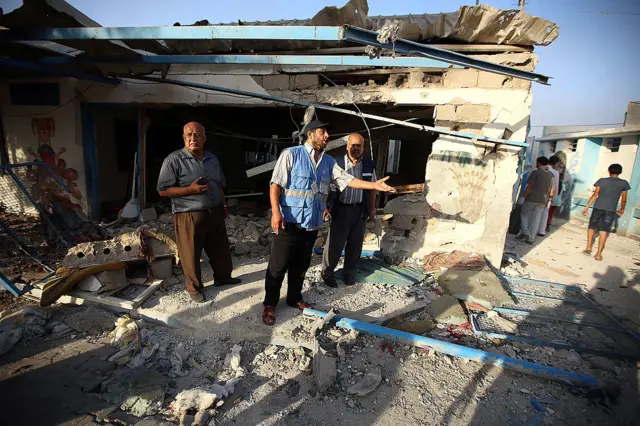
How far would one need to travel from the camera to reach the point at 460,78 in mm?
4074

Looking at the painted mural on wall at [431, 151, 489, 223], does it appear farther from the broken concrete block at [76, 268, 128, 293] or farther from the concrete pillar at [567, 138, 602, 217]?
the concrete pillar at [567, 138, 602, 217]

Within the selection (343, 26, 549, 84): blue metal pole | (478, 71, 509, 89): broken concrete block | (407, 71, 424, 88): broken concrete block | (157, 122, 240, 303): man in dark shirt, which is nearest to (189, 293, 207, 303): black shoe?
(157, 122, 240, 303): man in dark shirt

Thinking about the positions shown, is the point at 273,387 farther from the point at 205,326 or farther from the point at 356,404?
the point at 205,326

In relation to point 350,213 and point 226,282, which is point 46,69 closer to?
point 226,282

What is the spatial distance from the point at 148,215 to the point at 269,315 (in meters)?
4.13

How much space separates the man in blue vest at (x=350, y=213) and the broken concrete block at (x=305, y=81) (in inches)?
60.9

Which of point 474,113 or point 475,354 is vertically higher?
point 474,113

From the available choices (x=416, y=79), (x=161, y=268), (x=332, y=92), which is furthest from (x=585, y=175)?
(x=161, y=268)

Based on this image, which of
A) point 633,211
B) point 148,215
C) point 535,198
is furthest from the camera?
point 633,211

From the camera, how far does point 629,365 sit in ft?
8.61

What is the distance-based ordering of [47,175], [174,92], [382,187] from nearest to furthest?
[382,187], [174,92], [47,175]

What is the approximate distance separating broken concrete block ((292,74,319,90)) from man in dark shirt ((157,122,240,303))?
6.64 feet

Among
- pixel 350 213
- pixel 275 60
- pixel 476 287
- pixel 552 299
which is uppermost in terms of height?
pixel 275 60

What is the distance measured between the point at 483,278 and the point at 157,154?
24.4ft
